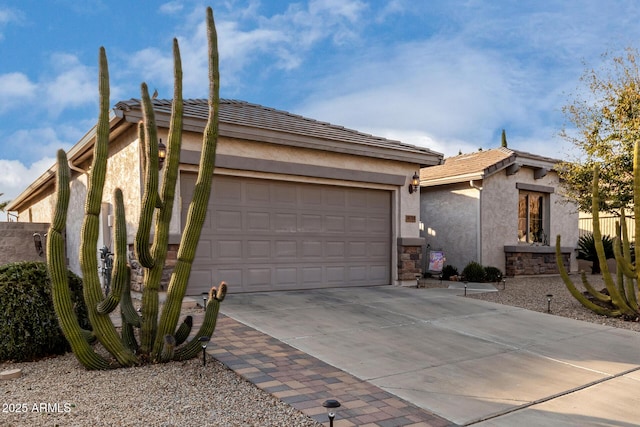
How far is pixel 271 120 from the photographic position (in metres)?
10.6

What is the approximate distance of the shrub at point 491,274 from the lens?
44.4ft

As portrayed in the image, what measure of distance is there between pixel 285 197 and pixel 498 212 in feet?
25.7

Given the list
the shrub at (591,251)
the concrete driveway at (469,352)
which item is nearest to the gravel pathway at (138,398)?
the concrete driveway at (469,352)

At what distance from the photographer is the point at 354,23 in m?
10.5

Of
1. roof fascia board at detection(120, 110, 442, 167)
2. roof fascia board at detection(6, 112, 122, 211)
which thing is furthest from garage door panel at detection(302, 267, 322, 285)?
roof fascia board at detection(6, 112, 122, 211)

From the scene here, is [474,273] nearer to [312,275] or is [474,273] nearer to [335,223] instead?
[335,223]

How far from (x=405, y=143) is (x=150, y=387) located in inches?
366

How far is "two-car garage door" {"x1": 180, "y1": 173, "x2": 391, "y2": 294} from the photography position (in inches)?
362

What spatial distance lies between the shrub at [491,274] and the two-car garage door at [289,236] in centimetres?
363

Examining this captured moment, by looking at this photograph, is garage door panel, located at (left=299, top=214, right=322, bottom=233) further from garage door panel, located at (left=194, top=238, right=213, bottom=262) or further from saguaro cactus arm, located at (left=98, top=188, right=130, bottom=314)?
saguaro cactus arm, located at (left=98, top=188, right=130, bottom=314)

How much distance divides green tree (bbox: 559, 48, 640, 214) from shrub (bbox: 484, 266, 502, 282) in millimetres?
3128

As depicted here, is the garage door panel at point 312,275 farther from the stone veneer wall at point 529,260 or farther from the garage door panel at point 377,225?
the stone veneer wall at point 529,260

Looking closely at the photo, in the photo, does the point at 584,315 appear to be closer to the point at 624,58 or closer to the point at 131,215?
the point at 624,58

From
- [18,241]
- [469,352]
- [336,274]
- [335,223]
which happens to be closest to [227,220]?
[335,223]
